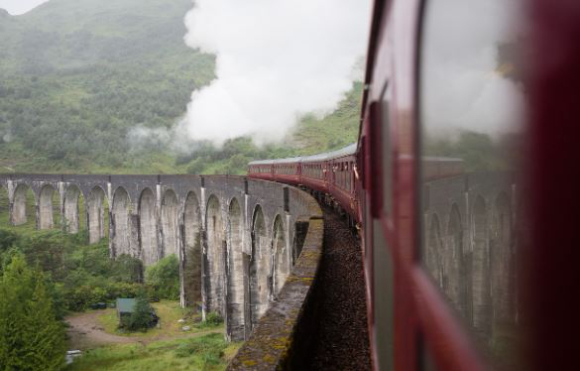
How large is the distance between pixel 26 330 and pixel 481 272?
22902 mm

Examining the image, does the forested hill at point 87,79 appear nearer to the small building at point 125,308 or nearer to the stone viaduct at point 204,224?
the stone viaduct at point 204,224

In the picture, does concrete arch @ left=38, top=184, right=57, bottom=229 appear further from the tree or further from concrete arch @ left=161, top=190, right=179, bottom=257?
the tree

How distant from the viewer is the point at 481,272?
671 millimetres

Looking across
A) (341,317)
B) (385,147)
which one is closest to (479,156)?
(385,147)

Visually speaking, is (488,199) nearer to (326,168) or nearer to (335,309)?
(335,309)

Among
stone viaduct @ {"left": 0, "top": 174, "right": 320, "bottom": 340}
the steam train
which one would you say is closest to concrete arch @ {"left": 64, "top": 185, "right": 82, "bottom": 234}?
stone viaduct @ {"left": 0, "top": 174, "right": 320, "bottom": 340}

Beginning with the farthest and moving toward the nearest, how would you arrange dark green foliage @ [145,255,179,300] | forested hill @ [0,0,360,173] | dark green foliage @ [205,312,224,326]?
1. forested hill @ [0,0,360,173]
2. dark green foliage @ [145,255,179,300]
3. dark green foliage @ [205,312,224,326]

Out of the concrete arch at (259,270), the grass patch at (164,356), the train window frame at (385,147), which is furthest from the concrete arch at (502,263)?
the grass patch at (164,356)

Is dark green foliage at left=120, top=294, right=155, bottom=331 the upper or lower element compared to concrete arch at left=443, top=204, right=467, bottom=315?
lower

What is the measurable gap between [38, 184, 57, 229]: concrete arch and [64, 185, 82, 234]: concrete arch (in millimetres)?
2213

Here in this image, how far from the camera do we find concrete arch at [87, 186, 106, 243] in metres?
34.9

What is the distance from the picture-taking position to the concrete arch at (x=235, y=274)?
64.2 ft

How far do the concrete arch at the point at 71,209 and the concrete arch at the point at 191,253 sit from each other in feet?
49.3

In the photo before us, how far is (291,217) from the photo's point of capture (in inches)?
446
